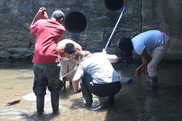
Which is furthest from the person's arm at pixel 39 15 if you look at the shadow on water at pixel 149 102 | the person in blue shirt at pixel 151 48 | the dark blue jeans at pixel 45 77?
the shadow on water at pixel 149 102

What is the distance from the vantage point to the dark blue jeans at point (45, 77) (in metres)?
5.64

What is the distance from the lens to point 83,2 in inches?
397

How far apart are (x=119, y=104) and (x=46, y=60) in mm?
1428

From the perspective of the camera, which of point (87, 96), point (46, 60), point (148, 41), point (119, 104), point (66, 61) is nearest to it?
point (46, 60)

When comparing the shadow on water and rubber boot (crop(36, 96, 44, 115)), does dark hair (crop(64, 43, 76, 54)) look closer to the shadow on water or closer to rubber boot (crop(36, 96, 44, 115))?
rubber boot (crop(36, 96, 44, 115))

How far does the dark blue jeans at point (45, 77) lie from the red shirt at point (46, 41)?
76 mm

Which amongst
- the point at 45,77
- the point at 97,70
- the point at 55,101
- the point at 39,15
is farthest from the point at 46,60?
the point at 39,15

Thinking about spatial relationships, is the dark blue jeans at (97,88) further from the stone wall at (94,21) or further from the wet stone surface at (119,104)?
the stone wall at (94,21)

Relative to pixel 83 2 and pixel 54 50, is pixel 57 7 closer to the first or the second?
pixel 83 2

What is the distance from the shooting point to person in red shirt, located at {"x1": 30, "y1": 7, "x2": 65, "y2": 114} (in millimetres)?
5625

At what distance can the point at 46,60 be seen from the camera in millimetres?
5613

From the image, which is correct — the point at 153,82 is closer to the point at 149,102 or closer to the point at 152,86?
the point at 152,86

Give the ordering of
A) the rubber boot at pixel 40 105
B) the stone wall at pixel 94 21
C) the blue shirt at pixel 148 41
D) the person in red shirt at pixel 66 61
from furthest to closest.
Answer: the stone wall at pixel 94 21
the blue shirt at pixel 148 41
the person in red shirt at pixel 66 61
the rubber boot at pixel 40 105

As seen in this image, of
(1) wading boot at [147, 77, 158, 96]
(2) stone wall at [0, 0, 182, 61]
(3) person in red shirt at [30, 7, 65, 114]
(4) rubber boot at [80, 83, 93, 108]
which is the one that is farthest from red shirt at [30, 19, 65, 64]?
(2) stone wall at [0, 0, 182, 61]
